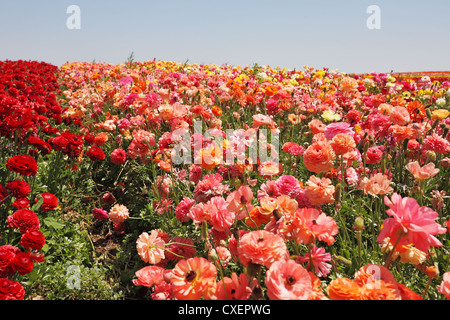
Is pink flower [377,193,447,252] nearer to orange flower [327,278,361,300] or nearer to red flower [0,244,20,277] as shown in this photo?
orange flower [327,278,361,300]

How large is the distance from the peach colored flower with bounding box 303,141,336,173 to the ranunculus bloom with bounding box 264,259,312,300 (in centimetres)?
81

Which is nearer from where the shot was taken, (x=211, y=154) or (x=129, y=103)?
(x=211, y=154)

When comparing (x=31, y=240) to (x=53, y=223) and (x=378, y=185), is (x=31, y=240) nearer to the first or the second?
(x=53, y=223)

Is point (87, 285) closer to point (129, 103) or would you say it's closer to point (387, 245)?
point (387, 245)

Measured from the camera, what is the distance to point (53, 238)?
250 centimetres

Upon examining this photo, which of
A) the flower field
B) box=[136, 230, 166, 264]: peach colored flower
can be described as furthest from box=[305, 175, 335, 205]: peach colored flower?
box=[136, 230, 166, 264]: peach colored flower

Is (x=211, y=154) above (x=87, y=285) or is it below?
above

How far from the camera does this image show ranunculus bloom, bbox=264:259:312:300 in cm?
97

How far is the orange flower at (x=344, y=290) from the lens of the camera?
0.95 meters

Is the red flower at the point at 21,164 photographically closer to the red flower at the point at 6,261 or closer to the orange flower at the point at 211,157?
the red flower at the point at 6,261
